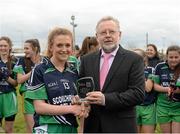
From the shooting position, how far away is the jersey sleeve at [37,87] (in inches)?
151

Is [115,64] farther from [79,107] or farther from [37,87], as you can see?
[37,87]

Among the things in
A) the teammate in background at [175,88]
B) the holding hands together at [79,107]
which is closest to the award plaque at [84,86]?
the holding hands together at [79,107]

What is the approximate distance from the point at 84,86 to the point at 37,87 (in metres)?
0.45

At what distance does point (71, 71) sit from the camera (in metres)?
4.04

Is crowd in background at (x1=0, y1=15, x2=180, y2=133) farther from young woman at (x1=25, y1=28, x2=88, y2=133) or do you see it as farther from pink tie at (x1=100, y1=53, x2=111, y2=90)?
young woman at (x1=25, y1=28, x2=88, y2=133)

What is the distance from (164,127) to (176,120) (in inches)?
13.0

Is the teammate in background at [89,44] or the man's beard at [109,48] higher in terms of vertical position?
the man's beard at [109,48]

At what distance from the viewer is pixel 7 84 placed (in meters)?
7.64

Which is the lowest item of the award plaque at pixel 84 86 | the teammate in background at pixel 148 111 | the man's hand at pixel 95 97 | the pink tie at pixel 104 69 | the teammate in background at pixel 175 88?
the teammate in background at pixel 148 111

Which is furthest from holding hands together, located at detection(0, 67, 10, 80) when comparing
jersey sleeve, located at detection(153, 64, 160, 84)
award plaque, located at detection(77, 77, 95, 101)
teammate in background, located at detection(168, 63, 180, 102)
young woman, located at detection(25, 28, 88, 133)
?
award plaque, located at detection(77, 77, 95, 101)

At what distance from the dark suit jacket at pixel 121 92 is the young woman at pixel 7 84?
3.83m

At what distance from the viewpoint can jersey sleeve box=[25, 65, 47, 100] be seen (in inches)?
151

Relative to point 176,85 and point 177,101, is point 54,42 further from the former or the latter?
point 177,101

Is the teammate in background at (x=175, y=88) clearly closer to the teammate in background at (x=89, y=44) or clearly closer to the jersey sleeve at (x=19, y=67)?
the teammate in background at (x=89, y=44)
